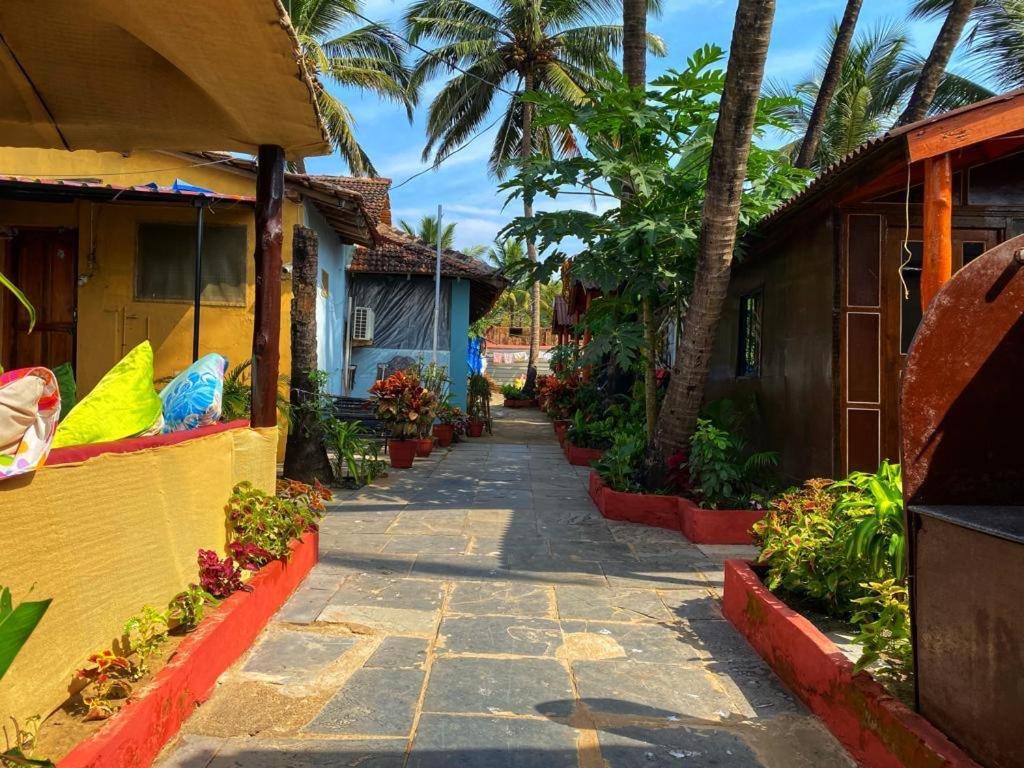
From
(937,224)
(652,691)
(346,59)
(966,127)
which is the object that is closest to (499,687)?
(652,691)

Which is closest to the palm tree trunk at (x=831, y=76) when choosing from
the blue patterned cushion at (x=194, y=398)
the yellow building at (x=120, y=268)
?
the yellow building at (x=120, y=268)

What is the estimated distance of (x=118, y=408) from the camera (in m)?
3.36

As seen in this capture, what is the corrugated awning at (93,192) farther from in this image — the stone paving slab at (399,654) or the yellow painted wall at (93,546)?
the stone paving slab at (399,654)

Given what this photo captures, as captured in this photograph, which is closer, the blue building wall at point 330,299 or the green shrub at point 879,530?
the green shrub at point 879,530

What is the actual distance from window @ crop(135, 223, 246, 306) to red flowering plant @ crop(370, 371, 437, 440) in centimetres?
244

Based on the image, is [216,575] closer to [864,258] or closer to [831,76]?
[864,258]

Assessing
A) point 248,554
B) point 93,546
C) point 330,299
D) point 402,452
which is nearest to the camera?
point 93,546

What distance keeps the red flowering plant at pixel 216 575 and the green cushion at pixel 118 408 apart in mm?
731

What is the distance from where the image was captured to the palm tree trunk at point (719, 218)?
243 inches

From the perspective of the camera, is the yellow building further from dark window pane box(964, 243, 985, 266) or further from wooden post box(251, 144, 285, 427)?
dark window pane box(964, 243, 985, 266)

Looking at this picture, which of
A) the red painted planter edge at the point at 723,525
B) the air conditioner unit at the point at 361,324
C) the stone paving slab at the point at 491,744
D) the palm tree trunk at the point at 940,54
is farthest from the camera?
the air conditioner unit at the point at 361,324

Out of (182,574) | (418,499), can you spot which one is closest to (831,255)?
(418,499)

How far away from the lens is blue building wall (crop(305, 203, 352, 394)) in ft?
39.4

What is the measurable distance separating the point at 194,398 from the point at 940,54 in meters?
10.2
